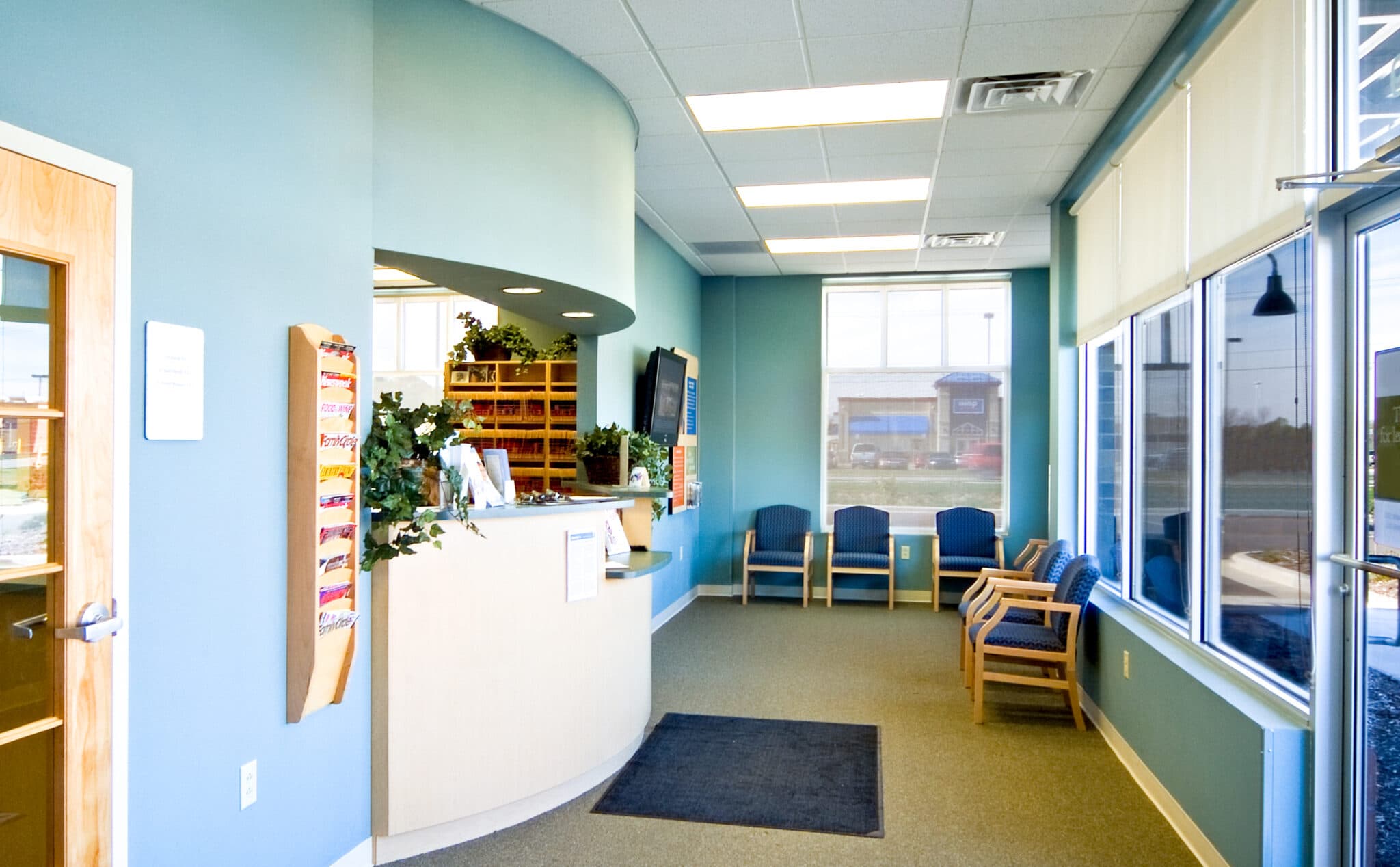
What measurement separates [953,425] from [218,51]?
7313mm

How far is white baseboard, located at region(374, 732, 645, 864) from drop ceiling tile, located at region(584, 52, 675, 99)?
10.3 ft

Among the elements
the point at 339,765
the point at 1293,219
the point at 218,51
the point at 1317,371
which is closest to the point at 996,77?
the point at 1293,219

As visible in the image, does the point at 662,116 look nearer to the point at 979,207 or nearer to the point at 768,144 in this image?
the point at 768,144

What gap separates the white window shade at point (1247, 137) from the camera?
2729 millimetres

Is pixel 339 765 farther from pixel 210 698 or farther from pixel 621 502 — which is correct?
pixel 621 502

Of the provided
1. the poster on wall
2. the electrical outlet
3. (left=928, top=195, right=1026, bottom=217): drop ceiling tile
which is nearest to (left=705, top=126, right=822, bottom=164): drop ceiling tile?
(left=928, top=195, right=1026, bottom=217): drop ceiling tile

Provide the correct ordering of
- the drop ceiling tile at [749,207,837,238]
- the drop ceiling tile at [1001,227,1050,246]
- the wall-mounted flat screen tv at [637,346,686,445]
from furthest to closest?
the drop ceiling tile at [1001,227,1050,246], the wall-mounted flat screen tv at [637,346,686,445], the drop ceiling tile at [749,207,837,238]

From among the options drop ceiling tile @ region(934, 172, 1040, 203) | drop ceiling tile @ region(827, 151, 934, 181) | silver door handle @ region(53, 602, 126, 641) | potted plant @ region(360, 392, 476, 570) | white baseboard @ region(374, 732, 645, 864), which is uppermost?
drop ceiling tile @ region(827, 151, 934, 181)

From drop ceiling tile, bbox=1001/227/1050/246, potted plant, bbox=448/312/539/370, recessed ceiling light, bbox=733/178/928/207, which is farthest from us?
potted plant, bbox=448/312/539/370

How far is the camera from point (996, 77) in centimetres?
415

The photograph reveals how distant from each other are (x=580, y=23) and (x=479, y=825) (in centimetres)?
320

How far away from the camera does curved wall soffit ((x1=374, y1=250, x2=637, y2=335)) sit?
3498 millimetres

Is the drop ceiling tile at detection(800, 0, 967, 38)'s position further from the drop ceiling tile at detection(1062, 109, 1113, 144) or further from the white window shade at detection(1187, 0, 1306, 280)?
the drop ceiling tile at detection(1062, 109, 1113, 144)

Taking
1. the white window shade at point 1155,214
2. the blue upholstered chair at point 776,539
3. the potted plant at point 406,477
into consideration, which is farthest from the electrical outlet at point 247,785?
the blue upholstered chair at point 776,539
